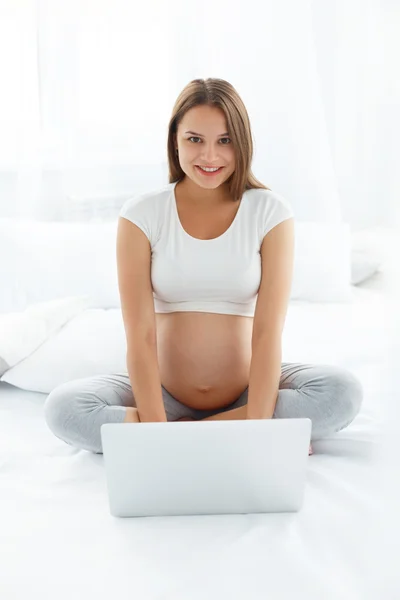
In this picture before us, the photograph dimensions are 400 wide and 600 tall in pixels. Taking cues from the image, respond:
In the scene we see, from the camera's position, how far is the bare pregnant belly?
5.12ft

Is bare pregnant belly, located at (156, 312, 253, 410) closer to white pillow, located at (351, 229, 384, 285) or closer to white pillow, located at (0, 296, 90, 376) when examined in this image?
white pillow, located at (0, 296, 90, 376)

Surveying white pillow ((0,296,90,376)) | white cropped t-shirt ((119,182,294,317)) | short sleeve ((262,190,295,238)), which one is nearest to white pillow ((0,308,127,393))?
white pillow ((0,296,90,376))

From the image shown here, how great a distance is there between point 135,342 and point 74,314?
585mm

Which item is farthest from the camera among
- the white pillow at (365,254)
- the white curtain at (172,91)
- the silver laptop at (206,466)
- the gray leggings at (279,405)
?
the white pillow at (365,254)

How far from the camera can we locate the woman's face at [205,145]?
148 centimetres

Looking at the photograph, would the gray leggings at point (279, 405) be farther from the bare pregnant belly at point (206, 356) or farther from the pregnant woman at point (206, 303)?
the bare pregnant belly at point (206, 356)

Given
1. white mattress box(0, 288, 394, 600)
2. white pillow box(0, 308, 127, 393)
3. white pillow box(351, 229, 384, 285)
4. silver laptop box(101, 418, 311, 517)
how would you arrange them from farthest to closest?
white pillow box(351, 229, 384, 285)
white pillow box(0, 308, 127, 393)
silver laptop box(101, 418, 311, 517)
white mattress box(0, 288, 394, 600)

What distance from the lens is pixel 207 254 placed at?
1.54 metres

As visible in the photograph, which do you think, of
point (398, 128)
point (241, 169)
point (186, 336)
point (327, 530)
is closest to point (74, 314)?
point (186, 336)

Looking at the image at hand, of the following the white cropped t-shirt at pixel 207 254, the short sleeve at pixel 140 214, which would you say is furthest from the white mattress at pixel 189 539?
the short sleeve at pixel 140 214

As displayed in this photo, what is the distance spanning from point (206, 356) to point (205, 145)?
0.42 meters

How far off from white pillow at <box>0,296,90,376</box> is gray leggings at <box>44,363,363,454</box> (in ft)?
1.15

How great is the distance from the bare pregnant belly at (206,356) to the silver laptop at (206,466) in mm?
379

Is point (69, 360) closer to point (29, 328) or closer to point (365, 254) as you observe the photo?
point (29, 328)
